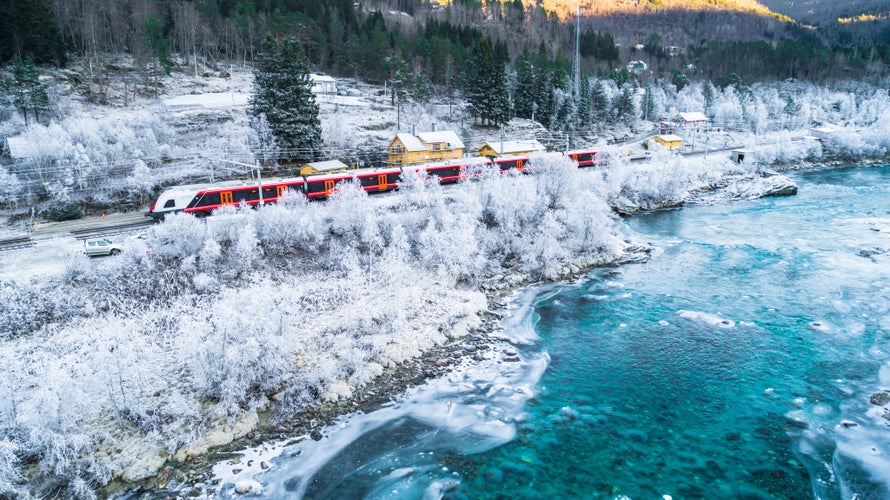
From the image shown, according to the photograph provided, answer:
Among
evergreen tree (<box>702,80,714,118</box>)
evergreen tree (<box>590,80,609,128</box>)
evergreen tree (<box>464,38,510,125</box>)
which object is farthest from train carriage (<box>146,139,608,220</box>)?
evergreen tree (<box>702,80,714,118</box>)

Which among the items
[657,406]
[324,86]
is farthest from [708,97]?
[657,406]

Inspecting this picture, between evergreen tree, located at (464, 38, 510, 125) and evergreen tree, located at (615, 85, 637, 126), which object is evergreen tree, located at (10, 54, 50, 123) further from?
evergreen tree, located at (615, 85, 637, 126)

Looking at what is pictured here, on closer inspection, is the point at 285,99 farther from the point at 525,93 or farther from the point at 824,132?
the point at 824,132

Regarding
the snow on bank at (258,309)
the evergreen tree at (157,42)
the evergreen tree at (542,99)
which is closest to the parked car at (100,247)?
the snow on bank at (258,309)

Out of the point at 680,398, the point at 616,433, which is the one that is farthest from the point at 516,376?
the point at 680,398

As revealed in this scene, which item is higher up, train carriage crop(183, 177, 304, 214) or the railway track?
train carriage crop(183, 177, 304, 214)
